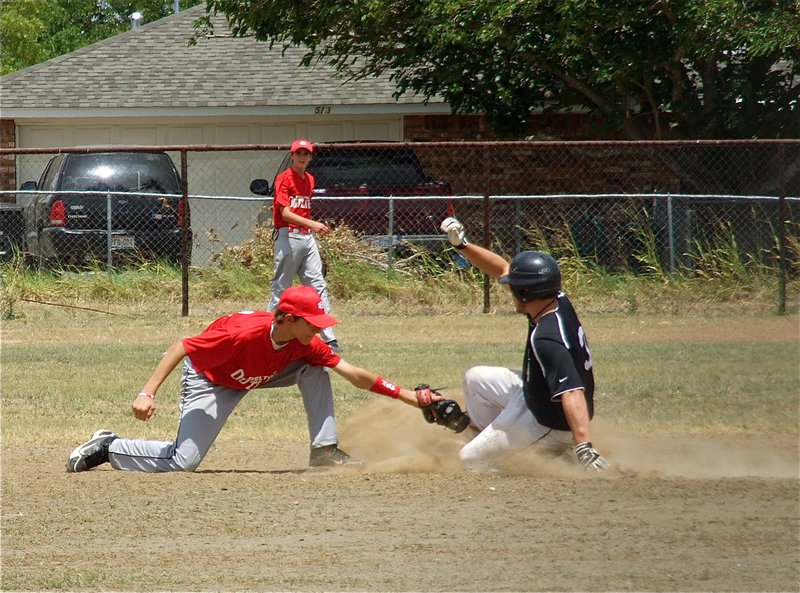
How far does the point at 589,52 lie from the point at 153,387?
33.6ft

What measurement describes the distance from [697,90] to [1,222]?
32.6 feet

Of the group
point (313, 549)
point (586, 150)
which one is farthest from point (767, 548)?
point (586, 150)

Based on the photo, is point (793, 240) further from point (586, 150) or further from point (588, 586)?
point (588, 586)

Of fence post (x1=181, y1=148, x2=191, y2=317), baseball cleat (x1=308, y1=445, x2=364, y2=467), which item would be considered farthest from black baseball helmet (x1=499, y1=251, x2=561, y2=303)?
fence post (x1=181, y1=148, x2=191, y2=317)

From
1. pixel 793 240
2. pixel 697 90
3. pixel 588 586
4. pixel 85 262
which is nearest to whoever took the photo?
pixel 588 586

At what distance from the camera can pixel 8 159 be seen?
20.0 metres

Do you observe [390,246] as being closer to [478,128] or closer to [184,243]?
[184,243]

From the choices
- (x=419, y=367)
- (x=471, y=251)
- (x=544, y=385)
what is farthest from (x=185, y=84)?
(x=544, y=385)

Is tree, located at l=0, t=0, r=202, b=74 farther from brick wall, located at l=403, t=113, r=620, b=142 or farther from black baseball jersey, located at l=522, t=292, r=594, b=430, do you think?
black baseball jersey, located at l=522, t=292, r=594, b=430

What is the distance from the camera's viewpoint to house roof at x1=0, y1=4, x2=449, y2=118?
19703 millimetres

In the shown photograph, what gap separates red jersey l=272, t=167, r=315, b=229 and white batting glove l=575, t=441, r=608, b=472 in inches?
218

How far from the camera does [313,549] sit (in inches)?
189

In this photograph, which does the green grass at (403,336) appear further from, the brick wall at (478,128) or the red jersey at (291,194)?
the brick wall at (478,128)

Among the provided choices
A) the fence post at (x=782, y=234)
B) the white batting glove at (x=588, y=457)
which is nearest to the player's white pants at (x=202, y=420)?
the white batting glove at (x=588, y=457)
